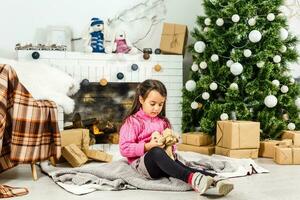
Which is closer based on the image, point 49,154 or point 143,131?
point 143,131

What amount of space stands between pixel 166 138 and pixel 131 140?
0.22 metres

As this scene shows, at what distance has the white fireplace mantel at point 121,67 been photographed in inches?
153

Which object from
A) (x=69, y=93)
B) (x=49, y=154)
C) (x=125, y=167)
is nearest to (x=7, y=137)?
(x=49, y=154)

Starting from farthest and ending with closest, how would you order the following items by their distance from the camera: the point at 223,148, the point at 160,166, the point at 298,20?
the point at 298,20
the point at 223,148
the point at 160,166

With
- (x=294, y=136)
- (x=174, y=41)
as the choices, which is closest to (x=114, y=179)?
(x=294, y=136)

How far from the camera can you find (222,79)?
3.71m

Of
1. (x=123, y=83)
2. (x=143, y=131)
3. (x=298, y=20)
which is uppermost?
A: (x=298, y=20)

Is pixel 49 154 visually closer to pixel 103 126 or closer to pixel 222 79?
pixel 103 126

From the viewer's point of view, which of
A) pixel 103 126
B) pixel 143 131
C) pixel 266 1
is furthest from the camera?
pixel 103 126

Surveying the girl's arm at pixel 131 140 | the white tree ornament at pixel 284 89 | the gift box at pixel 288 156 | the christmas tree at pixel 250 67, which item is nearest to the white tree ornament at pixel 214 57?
the christmas tree at pixel 250 67

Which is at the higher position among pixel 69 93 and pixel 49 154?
pixel 69 93

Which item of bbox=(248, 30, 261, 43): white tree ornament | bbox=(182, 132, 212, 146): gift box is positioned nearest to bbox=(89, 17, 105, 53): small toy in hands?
bbox=(182, 132, 212, 146): gift box

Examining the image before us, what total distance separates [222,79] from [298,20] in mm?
1283

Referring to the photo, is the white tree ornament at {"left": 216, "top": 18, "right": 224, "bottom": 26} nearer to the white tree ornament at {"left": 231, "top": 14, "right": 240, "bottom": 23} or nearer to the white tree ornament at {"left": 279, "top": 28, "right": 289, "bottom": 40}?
the white tree ornament at {"left": 231, "top": 14, "right": 240, "bottom": 23}
